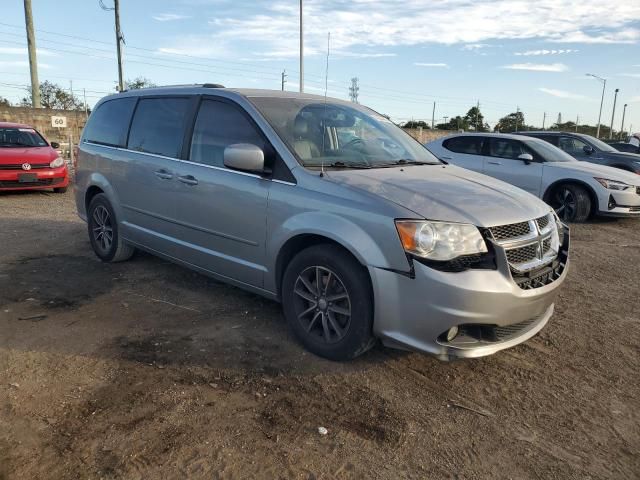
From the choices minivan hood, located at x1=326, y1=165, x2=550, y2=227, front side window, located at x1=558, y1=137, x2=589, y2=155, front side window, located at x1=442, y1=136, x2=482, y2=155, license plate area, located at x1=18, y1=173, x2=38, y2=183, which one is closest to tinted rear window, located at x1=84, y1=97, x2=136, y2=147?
minivan hood, located at x1=326, y1=165, x2=550, y2=227

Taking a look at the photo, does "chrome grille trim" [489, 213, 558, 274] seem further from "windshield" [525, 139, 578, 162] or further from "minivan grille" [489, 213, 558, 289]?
"windshield" [525, 139, 578, 162]

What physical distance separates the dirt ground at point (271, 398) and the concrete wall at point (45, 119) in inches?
773

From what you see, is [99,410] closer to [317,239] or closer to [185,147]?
[317,239]

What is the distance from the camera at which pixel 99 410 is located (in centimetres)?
282

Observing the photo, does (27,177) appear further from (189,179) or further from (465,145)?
(465,145)

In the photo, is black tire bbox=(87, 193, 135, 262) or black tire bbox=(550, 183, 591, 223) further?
black tire bbox=(550, 183, 591, 223)

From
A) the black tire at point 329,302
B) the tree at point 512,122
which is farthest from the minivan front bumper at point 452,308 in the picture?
the tree at point 512,122

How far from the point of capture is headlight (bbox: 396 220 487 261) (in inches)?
116

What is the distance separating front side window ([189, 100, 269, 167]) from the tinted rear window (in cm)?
132

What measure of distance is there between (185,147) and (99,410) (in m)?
2.32

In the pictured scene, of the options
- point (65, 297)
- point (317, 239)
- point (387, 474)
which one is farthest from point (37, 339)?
point (387, 474)

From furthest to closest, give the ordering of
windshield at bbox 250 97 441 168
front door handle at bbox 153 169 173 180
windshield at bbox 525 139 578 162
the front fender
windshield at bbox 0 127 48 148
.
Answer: windshield at bbox 0 127 48 148 < windshield at bbox 525 139 578 162 < front door handle at bbox 153 169 173 180 < windshield at bbox 250 97 441 168 < the front fender

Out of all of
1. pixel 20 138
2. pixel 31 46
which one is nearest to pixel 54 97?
pixel 31 46

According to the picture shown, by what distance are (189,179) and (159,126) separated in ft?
2.86
